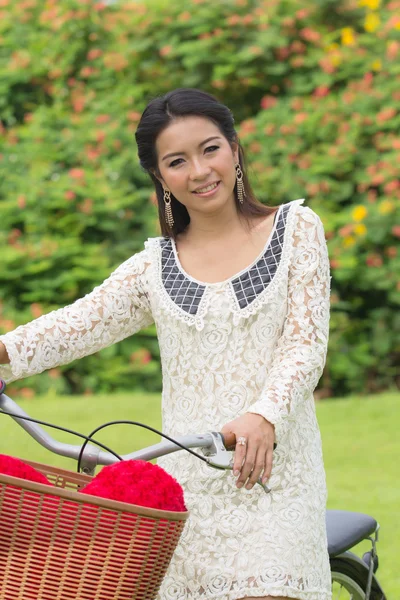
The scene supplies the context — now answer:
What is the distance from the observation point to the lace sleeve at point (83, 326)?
2.60m

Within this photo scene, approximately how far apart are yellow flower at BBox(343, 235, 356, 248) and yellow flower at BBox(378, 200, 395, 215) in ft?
0.90

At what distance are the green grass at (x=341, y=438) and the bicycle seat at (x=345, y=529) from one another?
188cm

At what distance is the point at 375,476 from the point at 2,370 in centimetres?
395

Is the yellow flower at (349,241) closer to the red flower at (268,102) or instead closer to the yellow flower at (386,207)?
the yellow flower at (386,207)

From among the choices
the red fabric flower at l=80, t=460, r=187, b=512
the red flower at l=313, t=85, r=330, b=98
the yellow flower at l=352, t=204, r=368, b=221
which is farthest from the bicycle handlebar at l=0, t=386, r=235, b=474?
the red flower at l=313, t=85, r=330, b=98

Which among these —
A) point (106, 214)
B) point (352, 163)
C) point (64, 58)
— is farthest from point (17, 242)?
point (352, 163)

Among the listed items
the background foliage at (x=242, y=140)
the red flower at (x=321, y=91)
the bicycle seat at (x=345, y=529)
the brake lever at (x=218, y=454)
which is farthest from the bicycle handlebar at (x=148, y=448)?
the red flower at (x=321, y=91)

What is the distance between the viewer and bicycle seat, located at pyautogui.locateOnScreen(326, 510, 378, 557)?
10.1ft

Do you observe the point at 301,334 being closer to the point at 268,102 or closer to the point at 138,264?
the point at 138,264

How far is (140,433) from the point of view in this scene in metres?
7.34

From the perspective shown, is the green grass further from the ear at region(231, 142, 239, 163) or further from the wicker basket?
the wicker basket

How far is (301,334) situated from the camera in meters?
2.52

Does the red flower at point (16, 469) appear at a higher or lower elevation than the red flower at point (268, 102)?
lower

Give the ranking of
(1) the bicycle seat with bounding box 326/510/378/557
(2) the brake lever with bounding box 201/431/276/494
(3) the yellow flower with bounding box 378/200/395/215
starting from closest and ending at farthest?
(2) the brake lever with bounding box 201/431/276/494, (1) the bicycle seat with bounding box 326/510/378/557, (3) the yellow flower with bounding box 378/200/395/215
